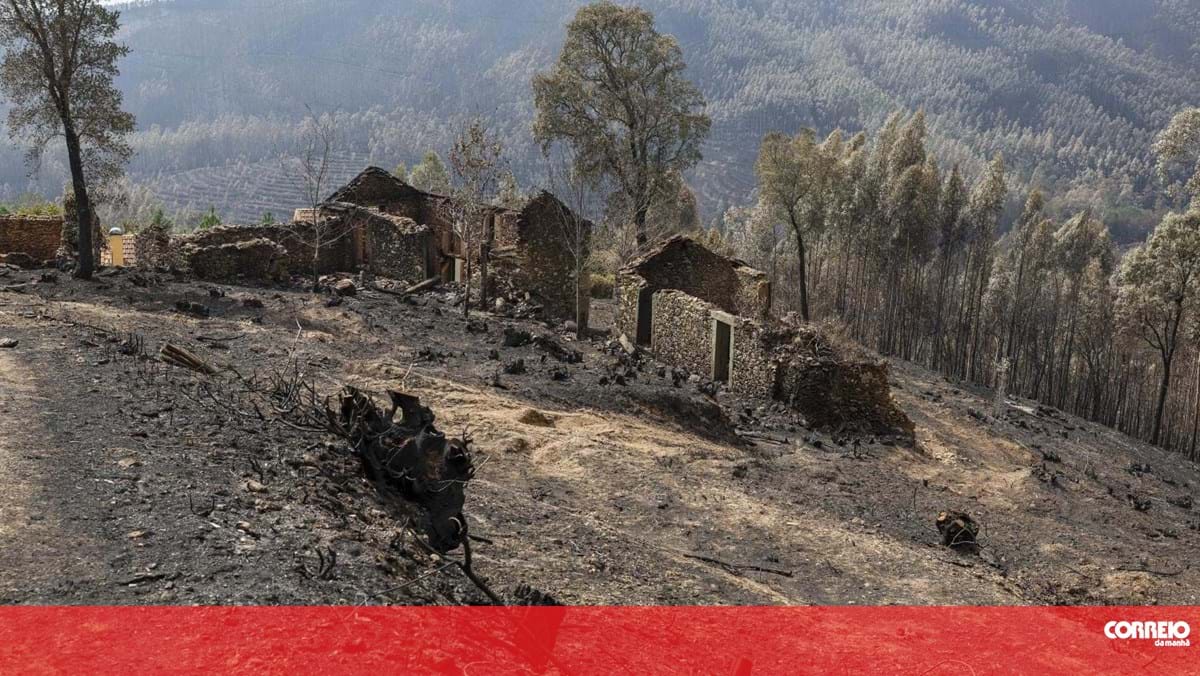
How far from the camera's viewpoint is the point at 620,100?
33688 mm

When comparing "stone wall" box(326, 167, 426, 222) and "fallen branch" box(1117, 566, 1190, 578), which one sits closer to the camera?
"fallen branch" box(1117, 566, 1190, 578)

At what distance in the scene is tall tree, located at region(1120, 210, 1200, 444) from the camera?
2247 centimetres

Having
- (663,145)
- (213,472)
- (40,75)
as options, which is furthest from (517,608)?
(663,145)

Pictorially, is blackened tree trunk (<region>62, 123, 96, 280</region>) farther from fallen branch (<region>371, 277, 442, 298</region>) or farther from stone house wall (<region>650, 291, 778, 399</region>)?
stone house wall (<region>650, 291, 778, 399</region>)

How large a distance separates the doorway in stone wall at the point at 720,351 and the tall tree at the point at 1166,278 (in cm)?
1161

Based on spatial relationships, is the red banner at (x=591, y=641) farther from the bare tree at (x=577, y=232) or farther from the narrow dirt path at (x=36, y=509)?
the bare tree at (x=577, y=232)

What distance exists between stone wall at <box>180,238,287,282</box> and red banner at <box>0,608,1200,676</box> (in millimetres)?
21672

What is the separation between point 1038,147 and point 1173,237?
163m

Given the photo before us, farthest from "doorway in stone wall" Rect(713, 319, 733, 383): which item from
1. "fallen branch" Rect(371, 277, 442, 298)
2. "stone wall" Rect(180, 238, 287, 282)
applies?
"stone wall" Rect(180, 238, 287, 282)

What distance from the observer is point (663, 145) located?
Result: 34.5m

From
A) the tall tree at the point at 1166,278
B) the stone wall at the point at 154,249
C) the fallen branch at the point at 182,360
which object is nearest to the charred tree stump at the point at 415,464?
the fallen branch at the point at 182,360

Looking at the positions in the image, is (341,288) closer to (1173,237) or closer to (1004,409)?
(1004,409)

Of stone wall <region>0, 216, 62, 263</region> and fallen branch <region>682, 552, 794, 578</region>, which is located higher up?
stone wall <region>0, 216, 62, 263</region>

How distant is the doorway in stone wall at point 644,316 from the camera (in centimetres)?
2342
